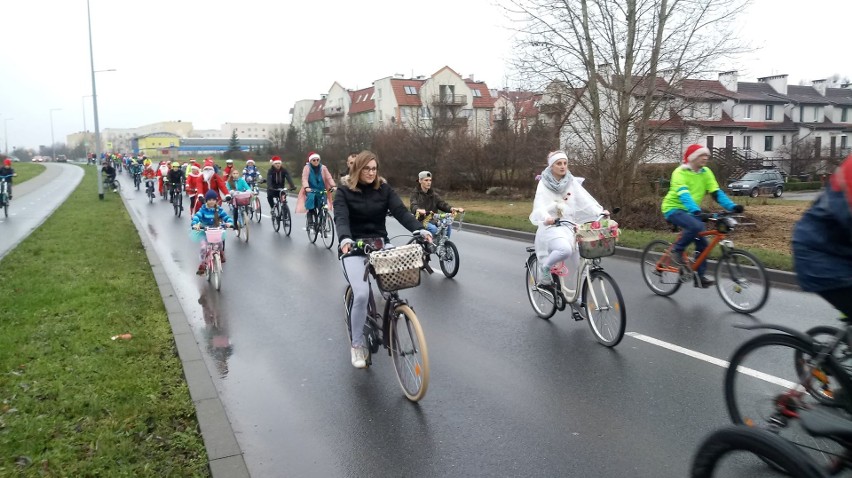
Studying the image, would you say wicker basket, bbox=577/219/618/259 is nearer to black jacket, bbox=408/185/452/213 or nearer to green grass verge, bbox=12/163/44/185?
black jacket, bbox=408/185/452/213

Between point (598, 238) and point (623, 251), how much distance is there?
5.99 metres

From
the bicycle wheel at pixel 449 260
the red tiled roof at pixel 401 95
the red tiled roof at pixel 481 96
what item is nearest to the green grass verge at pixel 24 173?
the red tiled roof at pixel 401 95

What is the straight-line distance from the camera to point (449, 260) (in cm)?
1052

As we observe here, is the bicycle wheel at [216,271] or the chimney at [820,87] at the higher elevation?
the chimney at [820,87]

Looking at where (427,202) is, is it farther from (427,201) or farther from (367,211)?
(367,211)

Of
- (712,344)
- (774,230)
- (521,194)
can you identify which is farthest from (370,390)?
(521,194)

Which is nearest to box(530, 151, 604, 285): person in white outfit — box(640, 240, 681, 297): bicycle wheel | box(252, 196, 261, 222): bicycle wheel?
box(640, 240, 681, 297): bicycle wheel

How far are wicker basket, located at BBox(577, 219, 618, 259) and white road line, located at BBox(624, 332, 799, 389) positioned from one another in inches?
40.0

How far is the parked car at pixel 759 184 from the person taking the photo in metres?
36.2

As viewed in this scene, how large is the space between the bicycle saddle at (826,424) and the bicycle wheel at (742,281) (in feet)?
15.6

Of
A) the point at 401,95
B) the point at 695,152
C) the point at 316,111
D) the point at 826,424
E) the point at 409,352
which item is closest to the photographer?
the point at 826,424

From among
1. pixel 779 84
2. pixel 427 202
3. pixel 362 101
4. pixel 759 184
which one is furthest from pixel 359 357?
pixel 362 101

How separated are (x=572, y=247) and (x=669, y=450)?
2817mm

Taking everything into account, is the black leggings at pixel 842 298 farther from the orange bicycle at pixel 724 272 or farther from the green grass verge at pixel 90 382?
the orange bicycle at pixel 724 272
